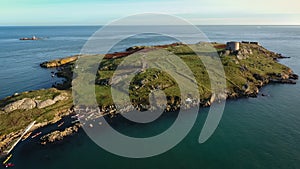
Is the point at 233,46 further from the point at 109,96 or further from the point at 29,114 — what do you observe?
the point at 29,114

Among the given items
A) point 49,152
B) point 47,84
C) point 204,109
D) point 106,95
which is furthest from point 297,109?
point 47,84

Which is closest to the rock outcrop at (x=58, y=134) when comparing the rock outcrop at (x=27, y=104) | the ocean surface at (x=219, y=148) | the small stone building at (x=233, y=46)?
the ocean surface at (x=219, y=148)

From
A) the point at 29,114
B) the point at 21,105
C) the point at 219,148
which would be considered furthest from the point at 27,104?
the point at 219,148

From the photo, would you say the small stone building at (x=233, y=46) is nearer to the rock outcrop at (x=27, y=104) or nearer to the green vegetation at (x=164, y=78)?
the green vegetation at (x=164, y=78)

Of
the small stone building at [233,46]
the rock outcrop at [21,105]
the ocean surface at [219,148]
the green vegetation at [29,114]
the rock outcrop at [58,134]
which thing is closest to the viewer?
the ocean surface at [219,148]

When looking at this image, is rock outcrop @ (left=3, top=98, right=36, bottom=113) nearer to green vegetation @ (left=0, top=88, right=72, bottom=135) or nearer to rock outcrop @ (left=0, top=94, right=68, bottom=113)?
rock outcrop @ (left=0, top=94, right=68, bottom=113)

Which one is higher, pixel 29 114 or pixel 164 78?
pixel 164 78

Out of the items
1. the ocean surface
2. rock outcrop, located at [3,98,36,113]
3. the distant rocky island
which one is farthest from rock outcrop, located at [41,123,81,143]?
rock outcrop, located at [3,98,36,113]

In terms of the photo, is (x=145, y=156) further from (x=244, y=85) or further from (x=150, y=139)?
(x=244, y=85)
